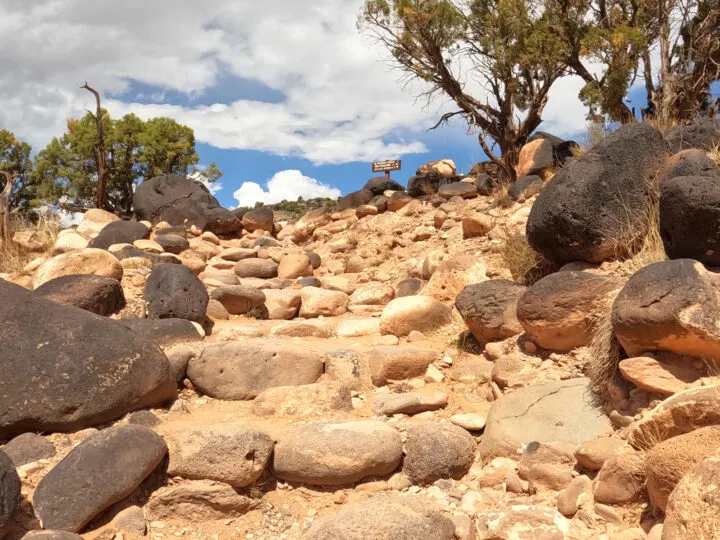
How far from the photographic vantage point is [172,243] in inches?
444

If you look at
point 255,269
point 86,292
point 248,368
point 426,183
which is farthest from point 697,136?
point 426,183

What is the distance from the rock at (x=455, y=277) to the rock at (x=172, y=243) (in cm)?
579

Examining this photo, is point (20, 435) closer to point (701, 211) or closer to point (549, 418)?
point (549, 418)

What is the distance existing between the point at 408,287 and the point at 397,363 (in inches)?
124

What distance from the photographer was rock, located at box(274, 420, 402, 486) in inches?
Answer: 155

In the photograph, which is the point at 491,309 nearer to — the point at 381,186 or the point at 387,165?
the point at 381,186

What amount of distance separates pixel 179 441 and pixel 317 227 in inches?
445

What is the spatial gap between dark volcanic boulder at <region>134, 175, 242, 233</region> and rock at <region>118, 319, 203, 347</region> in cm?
825

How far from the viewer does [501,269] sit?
7.13 metres

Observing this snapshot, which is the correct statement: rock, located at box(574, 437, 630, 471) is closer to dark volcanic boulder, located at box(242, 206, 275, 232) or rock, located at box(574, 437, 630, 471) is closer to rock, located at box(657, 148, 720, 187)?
rock, located at box(657, 148, 720, 187)

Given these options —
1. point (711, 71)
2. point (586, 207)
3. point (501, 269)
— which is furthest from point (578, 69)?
point (586, 207)

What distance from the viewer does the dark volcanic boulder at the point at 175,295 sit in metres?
6.65

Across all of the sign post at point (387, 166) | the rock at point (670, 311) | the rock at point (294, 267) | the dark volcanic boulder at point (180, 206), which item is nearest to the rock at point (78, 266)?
the rock at point (294, 267)

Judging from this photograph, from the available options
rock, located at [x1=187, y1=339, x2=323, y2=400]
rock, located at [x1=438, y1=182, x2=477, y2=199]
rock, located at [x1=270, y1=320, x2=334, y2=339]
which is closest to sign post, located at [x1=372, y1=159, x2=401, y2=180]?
rock, located at [x1=438, y1=182, x2=477, y2=199]
